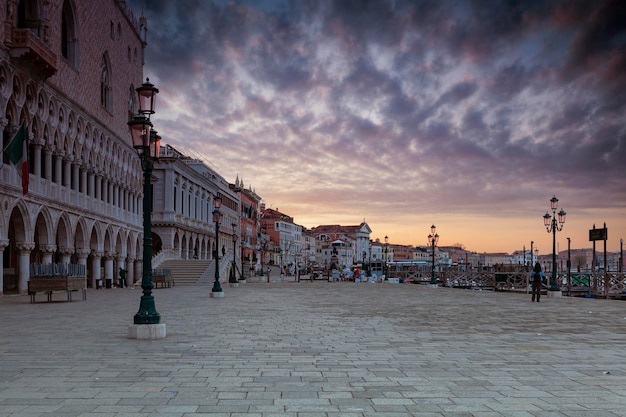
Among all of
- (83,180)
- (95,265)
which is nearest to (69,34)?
(83,180)

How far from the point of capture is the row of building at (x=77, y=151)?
28531 millimetres

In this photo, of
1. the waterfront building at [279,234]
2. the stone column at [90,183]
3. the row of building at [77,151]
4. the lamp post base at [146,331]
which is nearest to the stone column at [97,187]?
the row of building at [77,151]

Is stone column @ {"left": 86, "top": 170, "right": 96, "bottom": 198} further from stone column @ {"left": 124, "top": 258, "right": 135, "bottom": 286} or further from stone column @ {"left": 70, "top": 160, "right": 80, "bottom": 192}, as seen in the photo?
stone column @ {"left": 124, "top": 258, "right": 135, "bottom": 286}

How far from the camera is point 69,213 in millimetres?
35469

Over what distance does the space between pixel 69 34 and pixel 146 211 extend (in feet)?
95.6

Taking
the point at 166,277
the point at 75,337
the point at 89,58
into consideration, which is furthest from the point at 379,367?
the point at 89,58

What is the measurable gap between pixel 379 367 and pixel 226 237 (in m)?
78.4

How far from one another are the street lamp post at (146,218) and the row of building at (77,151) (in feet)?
47.4

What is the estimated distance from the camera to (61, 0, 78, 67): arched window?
37.3m

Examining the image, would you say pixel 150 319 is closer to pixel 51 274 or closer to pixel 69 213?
pixel 51 274

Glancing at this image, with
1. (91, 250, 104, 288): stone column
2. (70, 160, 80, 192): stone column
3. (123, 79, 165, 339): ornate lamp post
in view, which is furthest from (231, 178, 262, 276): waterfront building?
(123, 79, 165, 339): ornate lamp post

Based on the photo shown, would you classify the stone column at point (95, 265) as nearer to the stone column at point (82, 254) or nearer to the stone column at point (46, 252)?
the stone column at point (82, 254)

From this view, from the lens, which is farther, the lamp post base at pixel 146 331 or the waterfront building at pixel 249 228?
the waterfront building at pixel 249 228

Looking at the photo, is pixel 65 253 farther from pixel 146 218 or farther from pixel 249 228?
pixel 249 228
